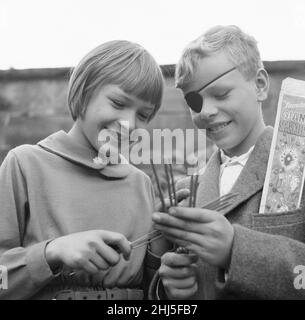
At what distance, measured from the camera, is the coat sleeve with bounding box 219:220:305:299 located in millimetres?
643

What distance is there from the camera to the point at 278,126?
0.72m

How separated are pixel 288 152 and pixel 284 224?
10cm

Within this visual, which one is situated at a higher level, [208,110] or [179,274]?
[208,110]

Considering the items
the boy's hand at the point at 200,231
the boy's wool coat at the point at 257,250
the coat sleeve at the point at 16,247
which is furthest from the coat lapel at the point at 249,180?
the coat sleeve at the point at 16,247

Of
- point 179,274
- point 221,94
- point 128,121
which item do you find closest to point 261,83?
point 221,94

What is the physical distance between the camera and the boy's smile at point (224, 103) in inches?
29.7

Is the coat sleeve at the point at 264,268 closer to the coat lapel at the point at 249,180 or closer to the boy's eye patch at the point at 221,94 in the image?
Result: the coat lapel at the point at 249,180

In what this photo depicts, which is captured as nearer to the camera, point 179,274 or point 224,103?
point 179,274

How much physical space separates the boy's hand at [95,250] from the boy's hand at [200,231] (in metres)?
0.06

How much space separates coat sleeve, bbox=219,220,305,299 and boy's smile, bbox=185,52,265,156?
0.17 meters

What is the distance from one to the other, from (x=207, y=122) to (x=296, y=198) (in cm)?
17

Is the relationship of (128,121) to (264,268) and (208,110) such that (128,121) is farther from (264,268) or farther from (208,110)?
(264,268)

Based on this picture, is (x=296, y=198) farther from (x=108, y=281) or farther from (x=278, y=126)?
(x=108, y=281)

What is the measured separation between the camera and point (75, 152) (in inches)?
31.0
